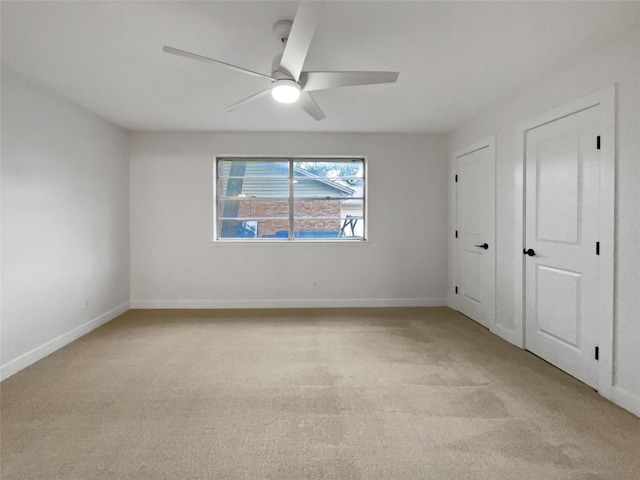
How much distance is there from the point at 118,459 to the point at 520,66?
3774mm

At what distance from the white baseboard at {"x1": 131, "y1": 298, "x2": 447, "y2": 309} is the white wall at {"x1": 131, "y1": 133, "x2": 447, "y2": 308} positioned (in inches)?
0.6

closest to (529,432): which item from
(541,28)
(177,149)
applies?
(541,28)

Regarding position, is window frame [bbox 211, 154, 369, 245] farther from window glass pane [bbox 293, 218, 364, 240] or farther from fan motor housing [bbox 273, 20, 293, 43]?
fan motor housing [bbox 273, 20, 293, 43]

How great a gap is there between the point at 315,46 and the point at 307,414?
8.14 feet

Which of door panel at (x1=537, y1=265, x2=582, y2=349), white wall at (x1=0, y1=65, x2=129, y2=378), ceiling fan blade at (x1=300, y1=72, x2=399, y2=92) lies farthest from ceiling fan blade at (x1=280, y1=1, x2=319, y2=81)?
door panel at (x1=537, y1=265, x2=582, y2=349)

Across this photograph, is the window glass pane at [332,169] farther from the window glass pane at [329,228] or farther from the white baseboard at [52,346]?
the white baseboard at [52,346]

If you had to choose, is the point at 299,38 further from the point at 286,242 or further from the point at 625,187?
the point at 286,242

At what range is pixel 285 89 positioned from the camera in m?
2.08

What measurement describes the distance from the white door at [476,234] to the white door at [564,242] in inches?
22.4

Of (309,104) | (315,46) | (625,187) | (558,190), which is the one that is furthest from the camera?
(558,190)

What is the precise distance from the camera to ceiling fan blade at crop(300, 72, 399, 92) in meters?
2.04

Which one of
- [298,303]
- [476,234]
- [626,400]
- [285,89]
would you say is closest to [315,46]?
[285,89]

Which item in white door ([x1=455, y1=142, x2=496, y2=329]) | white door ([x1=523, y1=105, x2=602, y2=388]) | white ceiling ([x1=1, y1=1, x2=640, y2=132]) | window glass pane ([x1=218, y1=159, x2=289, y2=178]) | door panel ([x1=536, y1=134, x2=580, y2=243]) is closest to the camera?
white ceiling ([x1=1, y1=1, x2=640, y2=132])

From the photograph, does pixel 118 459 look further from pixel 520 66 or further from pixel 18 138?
pixel 520 66
